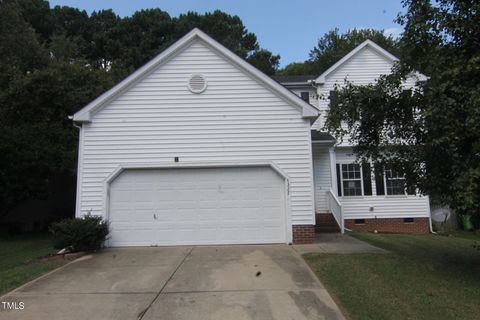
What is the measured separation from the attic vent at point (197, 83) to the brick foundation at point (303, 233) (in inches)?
200

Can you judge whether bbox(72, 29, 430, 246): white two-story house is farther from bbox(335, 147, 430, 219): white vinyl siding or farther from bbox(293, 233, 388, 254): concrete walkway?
bbox(335, 147, 430, 219): white vinyl siding

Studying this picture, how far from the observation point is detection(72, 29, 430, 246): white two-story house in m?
12.0

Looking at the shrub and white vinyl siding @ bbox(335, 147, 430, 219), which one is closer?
the shrub

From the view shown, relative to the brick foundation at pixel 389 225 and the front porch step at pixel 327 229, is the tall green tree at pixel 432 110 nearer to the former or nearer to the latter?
the front porch step at pixel 327 229

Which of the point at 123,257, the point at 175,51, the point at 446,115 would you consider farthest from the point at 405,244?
the point at 175,51

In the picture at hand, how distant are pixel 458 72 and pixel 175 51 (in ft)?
27.4

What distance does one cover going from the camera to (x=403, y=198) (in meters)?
17.7

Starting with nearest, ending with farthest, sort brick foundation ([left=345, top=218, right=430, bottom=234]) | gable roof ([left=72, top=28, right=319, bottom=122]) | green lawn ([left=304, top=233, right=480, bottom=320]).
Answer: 1. green lawn ([left=304, top=233, right=480, bottom=320])
2. gable roof ([left=72, top=28, right=319, bottom=122])
3. brick foundation ([left=345, top=218, right=430, bottom=234])

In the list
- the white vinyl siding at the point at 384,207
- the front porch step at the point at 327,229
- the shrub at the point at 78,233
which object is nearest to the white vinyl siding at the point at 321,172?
the white vinyl siding at the point at 384,207

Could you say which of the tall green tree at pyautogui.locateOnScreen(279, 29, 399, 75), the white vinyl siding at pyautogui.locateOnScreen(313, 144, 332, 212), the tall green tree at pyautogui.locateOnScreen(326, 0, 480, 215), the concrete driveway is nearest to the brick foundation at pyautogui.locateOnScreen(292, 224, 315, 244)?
the concrete driveway

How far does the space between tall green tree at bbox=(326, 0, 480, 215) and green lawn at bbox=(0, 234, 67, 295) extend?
23.3 feet

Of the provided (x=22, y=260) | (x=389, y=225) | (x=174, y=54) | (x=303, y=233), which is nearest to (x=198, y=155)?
(x=174, y=54)

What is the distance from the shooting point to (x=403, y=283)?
7.05m

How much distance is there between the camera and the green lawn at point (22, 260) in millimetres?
7945
